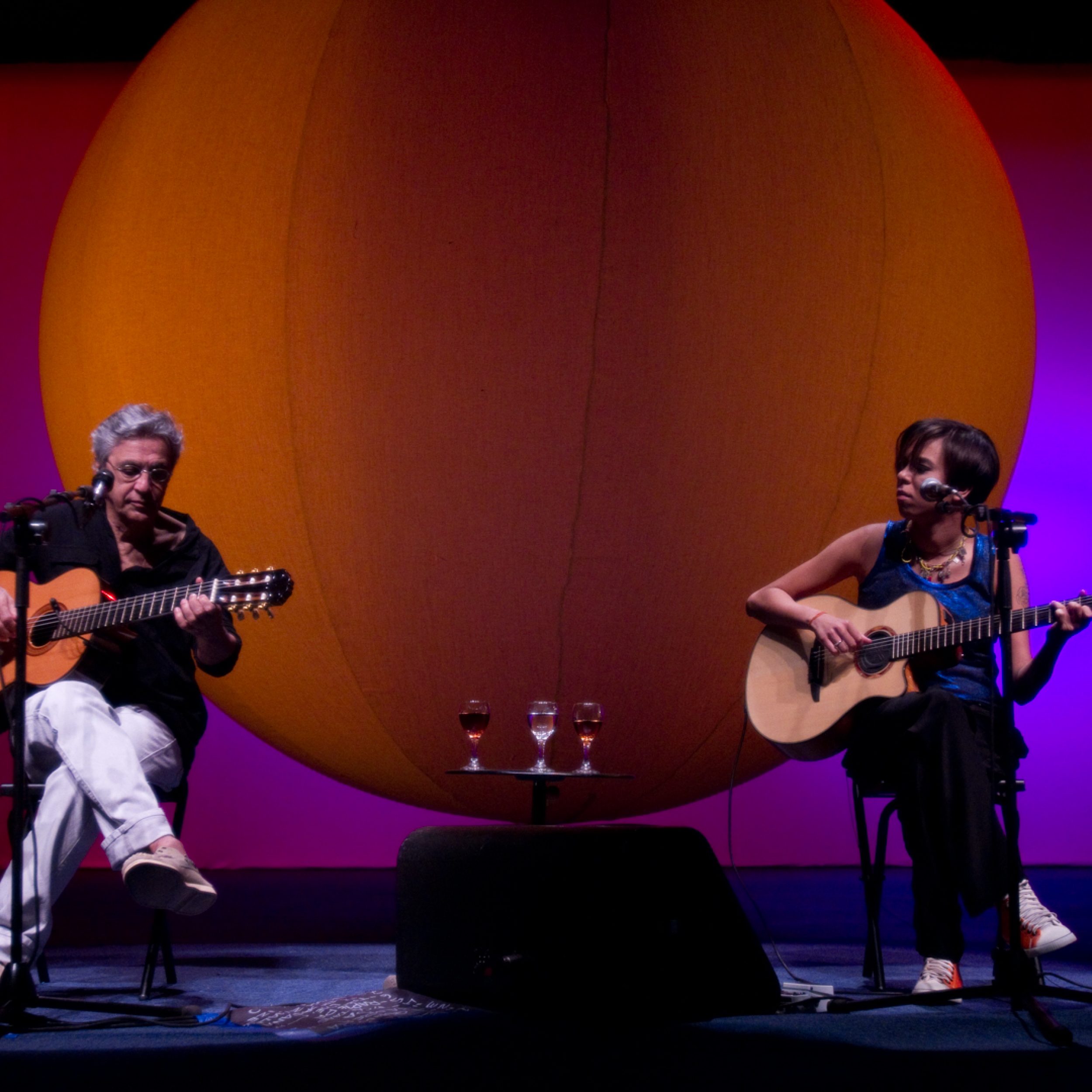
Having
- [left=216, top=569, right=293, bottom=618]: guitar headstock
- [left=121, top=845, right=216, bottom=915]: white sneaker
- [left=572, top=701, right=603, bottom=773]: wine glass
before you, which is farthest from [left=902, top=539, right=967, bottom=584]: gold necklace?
[left=121, top=845, right=216, bottom=915]: white sneaker

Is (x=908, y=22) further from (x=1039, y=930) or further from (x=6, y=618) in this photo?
(x=6, y=618)

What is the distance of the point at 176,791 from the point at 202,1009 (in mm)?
634

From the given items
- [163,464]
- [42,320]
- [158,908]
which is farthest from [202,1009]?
[42,320]

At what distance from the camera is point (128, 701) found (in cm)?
298

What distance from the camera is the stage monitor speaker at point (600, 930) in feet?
7.79

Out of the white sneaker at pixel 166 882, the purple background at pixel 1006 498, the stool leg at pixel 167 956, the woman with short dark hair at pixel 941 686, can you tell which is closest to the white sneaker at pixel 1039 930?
the woman with short dark hair at pixel 941 686

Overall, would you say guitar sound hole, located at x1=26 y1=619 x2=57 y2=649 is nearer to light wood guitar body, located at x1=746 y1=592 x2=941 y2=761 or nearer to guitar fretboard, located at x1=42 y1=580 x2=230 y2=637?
guitar fretboard, located at x1=42 y1=580 x2=230 y2=637

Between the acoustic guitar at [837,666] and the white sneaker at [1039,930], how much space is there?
514 millimetres

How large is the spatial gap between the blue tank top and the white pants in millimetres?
1690

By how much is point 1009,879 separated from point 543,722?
1185 mm

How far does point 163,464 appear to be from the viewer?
309cm

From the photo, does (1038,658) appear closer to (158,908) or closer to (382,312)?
(382,312)

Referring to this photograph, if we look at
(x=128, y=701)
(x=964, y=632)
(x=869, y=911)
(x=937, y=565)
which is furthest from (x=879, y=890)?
(x=128, y=701)

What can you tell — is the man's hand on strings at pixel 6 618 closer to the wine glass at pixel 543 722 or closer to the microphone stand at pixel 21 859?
the microphone stand at pixel 21 859
